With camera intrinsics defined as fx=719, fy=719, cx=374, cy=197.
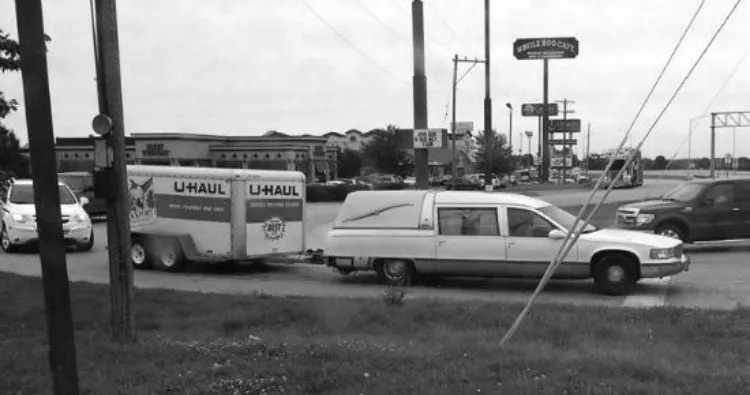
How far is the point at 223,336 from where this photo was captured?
7.31 m

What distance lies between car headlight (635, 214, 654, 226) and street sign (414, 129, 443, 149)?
16.6ft

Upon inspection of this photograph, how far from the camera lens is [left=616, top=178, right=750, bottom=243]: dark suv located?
16.4 metres

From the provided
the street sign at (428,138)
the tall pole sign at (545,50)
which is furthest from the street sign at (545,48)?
the street sign at (428,138)

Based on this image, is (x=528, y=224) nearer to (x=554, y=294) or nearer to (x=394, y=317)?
(x=554, y=294)

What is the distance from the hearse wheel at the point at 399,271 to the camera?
40.9 feet

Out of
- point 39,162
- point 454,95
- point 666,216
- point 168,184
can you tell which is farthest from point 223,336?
point 454,95

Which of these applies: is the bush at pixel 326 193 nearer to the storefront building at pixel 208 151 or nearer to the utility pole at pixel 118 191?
the utility pole at pixel 118 191

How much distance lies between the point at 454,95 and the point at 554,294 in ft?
120

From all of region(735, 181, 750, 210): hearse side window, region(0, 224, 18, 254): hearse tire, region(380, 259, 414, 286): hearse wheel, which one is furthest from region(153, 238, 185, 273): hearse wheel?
region(735, 181, 750, 210): hearse side window

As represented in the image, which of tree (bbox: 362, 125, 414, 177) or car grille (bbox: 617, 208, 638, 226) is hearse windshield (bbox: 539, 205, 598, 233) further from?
tree (bbox: 362, 125, 414, 177)

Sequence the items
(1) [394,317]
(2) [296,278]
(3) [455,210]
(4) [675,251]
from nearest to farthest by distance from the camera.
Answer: (1) [394,317]
(4) [675,251]
(3) [455,210]
(2) [296,278]

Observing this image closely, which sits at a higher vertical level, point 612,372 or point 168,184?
point 168,184

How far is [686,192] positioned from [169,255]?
11.9 m

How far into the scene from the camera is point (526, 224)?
1189cm
